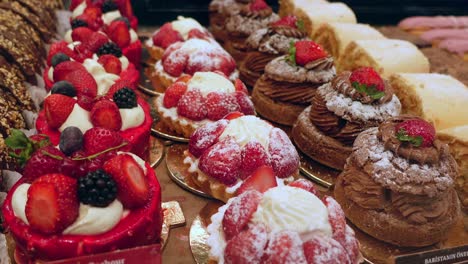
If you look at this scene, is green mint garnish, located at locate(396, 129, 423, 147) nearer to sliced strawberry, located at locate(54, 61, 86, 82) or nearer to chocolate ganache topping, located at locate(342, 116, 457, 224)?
chocolate ganache topping, located at locate(342, 116, 457, 224)

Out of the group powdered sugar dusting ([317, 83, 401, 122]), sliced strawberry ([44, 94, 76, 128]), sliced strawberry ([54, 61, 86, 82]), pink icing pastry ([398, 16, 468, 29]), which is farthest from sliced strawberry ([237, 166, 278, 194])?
pink icing pastry ([398, 16, 468, 29])

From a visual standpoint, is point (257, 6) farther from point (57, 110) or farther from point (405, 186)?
point (405, 186)

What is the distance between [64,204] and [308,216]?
3.27 feet

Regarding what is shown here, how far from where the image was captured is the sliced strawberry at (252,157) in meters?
2.61

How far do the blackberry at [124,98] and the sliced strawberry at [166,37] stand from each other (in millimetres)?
1594

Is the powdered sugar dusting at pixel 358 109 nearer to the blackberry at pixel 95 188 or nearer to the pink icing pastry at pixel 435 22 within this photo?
the blackberry at pixel 95 188

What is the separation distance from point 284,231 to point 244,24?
3.07 metres

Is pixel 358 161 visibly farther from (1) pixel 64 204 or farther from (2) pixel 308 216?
(1) pixel 64 204

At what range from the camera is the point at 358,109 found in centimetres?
299

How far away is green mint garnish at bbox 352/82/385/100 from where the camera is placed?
117 inches

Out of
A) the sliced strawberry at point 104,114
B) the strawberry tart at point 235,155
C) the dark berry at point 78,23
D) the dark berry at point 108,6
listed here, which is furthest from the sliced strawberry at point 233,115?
the dark berry at point 108,6

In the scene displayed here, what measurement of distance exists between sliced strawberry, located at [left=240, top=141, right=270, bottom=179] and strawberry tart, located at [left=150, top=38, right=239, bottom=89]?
4.29 ft

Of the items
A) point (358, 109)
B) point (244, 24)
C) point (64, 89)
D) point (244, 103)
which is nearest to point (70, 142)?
point (64, 89)

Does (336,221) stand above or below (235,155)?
above
